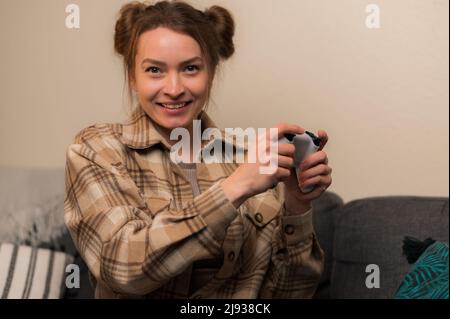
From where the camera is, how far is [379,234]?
4.14 ft

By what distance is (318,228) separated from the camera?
4.24 ft

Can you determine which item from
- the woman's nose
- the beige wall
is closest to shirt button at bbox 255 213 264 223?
the beige wall

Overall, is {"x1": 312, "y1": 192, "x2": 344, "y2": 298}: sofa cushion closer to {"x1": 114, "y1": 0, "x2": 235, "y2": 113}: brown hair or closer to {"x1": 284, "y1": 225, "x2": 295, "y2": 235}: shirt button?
{"x1": 284, "y1": 225, "x2": 295, "y2": 235}: shirt button

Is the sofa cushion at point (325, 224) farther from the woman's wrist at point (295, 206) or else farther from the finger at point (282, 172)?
the finger at point (282, 172)

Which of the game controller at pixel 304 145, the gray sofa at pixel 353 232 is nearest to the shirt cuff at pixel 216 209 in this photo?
the game controller at pixel 304 145

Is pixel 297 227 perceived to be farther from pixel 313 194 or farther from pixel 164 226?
pixel 164 226

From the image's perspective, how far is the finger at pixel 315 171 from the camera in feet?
2.72

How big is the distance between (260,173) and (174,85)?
6.5 inches

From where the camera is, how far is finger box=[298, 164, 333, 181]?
2.72 feet

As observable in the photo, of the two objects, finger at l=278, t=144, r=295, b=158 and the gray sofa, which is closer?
finger at l=278, t=144, r=295, b=158

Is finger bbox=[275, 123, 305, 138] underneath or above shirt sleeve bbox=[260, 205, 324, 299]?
above

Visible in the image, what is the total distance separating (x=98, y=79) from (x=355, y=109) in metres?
0.37

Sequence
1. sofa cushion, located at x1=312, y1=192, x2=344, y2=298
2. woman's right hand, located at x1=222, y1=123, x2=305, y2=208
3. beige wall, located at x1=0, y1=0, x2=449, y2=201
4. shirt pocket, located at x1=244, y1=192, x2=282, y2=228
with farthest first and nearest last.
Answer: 1. sofa cushion, located at x1=312, y1=192, x2=344, y2=298
2. shirt pocket, located at x1=244, y1=192, x2=282, y2=228
3. beige wall, located at x1=0, y1=0, x2=449, y2=201
4. woman's right hand, located at x1=222, y1=123, x2=305, y2=208
